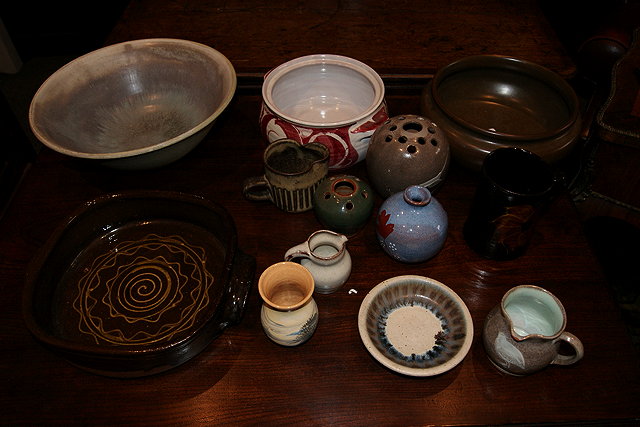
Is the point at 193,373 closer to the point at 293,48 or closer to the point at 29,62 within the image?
the point at 293,48

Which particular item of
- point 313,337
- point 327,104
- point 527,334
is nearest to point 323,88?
point 327,104

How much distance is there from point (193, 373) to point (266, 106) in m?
0.64

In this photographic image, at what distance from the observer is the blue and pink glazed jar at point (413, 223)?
3.23ft

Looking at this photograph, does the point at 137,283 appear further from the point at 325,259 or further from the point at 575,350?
the point at 575,350

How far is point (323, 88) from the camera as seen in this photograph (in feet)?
4.45

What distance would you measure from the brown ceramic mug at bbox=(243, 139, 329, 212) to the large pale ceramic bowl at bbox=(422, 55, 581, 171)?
324 mm

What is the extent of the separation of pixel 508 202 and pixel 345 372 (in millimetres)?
461

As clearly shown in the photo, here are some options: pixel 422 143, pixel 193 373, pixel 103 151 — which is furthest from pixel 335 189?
pixel 103 151

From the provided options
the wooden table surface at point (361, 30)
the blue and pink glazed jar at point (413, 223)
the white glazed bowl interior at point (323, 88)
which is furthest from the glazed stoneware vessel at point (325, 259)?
the wooden table surface at point (361, 30)

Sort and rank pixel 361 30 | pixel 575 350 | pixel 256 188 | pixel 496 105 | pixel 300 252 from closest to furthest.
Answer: pixel 575 350, pixel 300 252, pixel 256 188, pixel 496 105, pixel 361 30

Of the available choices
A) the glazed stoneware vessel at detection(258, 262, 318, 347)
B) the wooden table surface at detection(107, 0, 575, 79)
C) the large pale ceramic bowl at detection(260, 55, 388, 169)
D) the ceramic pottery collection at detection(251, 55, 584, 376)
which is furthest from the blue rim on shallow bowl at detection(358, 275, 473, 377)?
the wooden table surface at detection(107, 0, 575, 79)

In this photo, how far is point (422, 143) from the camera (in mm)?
1058

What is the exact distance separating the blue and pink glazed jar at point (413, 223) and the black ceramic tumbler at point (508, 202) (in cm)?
10

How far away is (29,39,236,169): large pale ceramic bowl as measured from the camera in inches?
47.4
